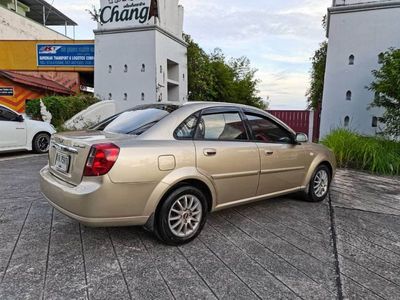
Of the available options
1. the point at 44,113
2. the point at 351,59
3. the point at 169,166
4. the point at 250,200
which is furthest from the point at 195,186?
the point at 44,113

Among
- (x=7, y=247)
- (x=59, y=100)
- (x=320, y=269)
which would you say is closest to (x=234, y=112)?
(x=320, y=269)

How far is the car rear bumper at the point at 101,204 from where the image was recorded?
2729 millimetres

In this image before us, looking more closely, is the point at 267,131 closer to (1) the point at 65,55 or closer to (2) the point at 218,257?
(2) the point at 218,257

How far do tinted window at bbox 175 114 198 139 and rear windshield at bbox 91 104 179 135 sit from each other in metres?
0.21

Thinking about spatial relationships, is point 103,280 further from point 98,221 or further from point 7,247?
point 7,247

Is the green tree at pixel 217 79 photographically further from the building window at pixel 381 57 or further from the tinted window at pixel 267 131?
the tinted window at pixel 267 131

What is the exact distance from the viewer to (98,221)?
2.79 m

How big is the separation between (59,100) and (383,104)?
11.9 m

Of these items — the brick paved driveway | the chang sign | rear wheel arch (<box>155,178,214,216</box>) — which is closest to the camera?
the brick paved driveway

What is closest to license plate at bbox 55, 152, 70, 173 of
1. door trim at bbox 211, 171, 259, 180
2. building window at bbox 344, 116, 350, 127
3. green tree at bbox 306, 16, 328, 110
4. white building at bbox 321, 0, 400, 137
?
door trim at bbox 211, 171, 259, 180

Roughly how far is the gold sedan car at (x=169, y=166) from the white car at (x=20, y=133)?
559cm

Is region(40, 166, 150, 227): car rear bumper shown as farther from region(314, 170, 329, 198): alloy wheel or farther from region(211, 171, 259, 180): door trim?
region(314, 170, 329, 198): alloy wheel

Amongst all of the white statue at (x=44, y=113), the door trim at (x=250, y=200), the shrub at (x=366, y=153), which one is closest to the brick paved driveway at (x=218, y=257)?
the door trim at (x=250, y=200)

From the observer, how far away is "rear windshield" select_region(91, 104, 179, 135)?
10.8 feet
